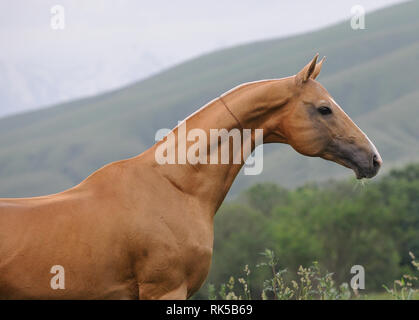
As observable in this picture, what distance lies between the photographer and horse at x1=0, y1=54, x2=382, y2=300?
17.3 ft

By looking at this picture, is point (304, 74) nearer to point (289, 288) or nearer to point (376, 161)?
point (376, 161)

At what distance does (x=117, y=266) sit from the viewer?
5344 mm

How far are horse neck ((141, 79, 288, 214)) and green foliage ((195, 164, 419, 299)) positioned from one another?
5551 centimetres

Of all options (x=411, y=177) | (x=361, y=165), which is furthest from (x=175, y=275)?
(x=411, y=177)

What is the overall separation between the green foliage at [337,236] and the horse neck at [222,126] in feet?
182

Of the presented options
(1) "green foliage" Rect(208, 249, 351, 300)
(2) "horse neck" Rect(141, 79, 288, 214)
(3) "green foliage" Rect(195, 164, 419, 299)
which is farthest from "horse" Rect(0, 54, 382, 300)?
(3) "green foliage" Rect(195, 164, 419, 299)

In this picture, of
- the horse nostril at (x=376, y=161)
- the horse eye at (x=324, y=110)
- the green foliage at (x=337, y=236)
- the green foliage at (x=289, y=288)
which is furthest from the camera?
the green foliage at (x=337, y=236)

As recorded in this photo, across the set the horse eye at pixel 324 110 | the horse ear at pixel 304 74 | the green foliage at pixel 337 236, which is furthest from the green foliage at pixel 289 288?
the green foliage at pixel 337 236

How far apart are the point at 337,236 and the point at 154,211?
225 feet

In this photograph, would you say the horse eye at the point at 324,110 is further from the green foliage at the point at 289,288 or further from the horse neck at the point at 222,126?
the green foliage at the point at 289,288

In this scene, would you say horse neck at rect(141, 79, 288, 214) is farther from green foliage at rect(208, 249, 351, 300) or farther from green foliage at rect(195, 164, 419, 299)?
green foliage at rect(195, 164, 419, 299)

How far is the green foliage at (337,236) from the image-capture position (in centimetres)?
6631

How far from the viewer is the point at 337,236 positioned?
71875 mm
